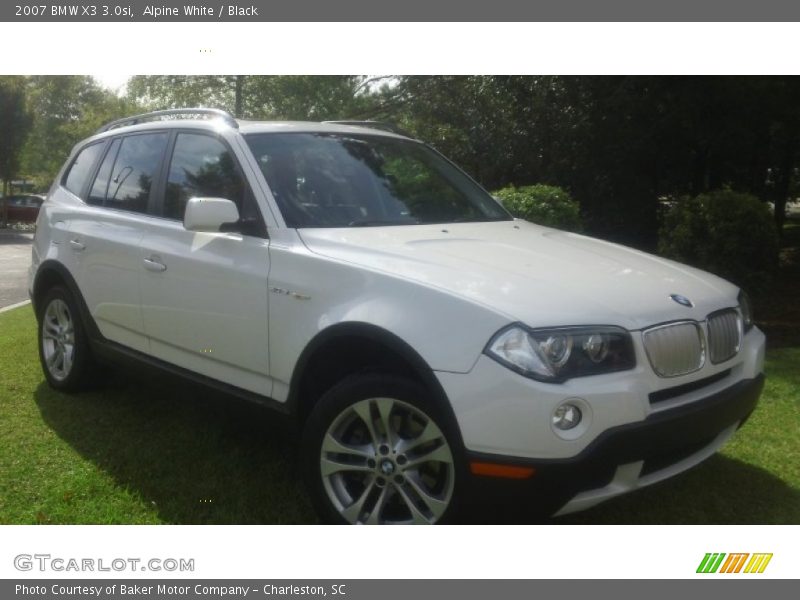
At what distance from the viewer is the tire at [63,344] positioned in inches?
210

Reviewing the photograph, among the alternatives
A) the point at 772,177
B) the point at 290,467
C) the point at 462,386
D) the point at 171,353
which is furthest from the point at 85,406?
the point at 772,177

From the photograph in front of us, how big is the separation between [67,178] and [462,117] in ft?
25.9

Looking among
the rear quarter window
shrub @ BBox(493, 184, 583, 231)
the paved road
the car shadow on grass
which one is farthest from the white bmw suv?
the paved road

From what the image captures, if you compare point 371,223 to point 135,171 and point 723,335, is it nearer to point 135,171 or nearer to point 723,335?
point 723,335

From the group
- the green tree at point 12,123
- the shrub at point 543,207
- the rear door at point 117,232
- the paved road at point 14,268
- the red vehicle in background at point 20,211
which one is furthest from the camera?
the red vehicle in background at point 20,211

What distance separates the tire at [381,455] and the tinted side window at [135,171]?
2.17 meters

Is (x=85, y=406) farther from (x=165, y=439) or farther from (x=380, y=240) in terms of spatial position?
(x=380, y=240)

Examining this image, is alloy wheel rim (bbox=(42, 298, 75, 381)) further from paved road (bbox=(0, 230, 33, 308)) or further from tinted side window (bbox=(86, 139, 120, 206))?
paved road (bbox=(0, 230, 33, 308))

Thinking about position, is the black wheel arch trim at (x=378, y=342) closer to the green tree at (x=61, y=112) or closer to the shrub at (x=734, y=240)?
the shrub at (x=734, y=240)

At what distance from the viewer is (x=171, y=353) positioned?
4.40m

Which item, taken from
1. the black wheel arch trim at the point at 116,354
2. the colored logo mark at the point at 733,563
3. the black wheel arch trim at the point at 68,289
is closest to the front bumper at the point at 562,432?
the colored logo mark at the point at 733,563

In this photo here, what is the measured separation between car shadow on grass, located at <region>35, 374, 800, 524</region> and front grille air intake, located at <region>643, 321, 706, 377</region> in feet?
1.77

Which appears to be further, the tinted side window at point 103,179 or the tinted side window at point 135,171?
the tinted side window at point 103,179

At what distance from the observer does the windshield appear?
4.00 m
